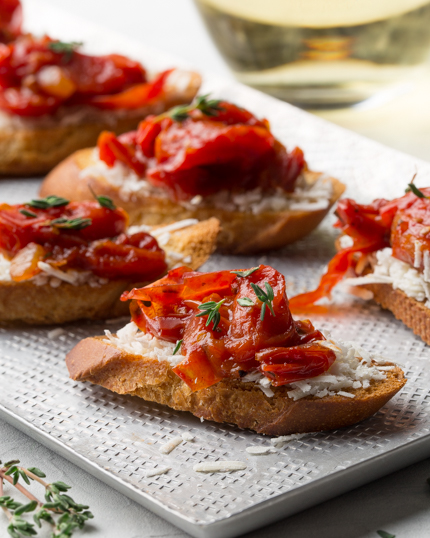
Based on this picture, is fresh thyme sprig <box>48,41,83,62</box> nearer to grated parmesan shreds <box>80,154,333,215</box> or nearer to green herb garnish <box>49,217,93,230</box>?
grated parmesan shreds <box>80,154,333,215</box>

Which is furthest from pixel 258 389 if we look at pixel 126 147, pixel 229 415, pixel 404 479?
pixel 126 147

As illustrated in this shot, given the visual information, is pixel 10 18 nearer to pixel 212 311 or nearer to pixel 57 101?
pixel 57 101

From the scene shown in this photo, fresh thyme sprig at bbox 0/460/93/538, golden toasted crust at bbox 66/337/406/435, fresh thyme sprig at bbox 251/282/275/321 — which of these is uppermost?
fresh thyme sprig at bbox 251/282/275/321

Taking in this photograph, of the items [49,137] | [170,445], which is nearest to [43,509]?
[170,445]

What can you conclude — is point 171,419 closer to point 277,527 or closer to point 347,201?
point 277,527

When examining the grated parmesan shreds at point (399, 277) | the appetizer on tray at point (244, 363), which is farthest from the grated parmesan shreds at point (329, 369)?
the grated parmesan shreds at point (399, 277)

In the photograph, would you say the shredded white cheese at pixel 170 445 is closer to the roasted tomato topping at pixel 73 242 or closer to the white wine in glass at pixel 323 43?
the roasted tomato topping at pixel 73 242

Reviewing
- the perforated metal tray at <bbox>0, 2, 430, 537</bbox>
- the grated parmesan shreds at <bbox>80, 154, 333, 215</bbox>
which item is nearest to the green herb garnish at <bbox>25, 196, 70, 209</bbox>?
the perforated metal tray at <bbox>0, 2, 430, 537</bbox>
